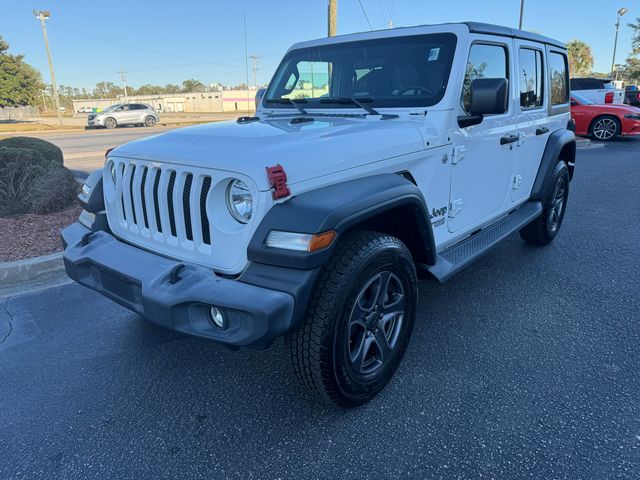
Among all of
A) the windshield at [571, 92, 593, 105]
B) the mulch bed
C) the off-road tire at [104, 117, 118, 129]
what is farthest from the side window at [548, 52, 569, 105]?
the off-road tire at [104, 117, 118, 129]

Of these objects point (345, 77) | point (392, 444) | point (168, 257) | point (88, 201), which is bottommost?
point (392, 444)

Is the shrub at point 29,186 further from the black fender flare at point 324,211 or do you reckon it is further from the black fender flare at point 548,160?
the black fender flare at point 548,160

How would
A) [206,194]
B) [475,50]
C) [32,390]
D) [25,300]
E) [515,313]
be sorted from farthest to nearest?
1. [25,300]
2. [515,313]
3. [475,50]
4. [32,390]
5. [206,194]

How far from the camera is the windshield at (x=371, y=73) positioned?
3.17 meters

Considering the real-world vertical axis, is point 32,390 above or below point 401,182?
below

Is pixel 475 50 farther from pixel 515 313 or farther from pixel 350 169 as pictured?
pixel 515 313

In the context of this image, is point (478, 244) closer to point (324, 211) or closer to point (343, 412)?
point (343, 412)

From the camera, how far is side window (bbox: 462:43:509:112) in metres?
3.20

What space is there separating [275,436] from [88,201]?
1.85 m

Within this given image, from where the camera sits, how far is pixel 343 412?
2496 millimetres

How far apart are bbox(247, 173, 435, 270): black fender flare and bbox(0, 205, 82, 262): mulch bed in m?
3.64

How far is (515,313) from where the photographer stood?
3568mm

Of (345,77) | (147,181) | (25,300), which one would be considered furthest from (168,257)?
(25,300)

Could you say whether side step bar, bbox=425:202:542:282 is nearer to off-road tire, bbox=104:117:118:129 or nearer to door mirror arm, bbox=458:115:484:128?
door mirror arm, bbox=458:115:484:128
